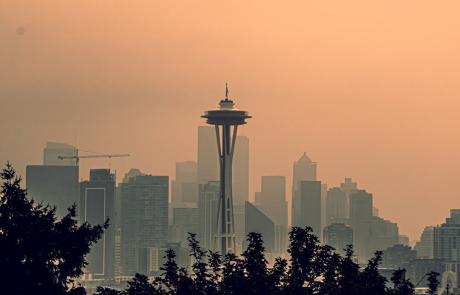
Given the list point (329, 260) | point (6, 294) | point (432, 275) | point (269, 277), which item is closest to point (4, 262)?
point (6, 294)

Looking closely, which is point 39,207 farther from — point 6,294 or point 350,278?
point 350,278

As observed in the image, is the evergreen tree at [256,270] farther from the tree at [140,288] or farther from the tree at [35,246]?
the tree at [35,246]

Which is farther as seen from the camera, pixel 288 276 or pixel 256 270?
pixel 288 276

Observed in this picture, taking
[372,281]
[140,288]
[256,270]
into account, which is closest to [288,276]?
[256,270]

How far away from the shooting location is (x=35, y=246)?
40656mm

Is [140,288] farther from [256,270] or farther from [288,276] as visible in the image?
[288,276]

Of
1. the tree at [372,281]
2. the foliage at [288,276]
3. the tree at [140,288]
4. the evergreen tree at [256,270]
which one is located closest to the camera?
the evergreen tree at [256,270]

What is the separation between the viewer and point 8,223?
41312 mm

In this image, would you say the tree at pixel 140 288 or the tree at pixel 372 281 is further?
the tree at pixel 140 288

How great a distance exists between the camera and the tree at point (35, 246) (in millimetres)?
40125

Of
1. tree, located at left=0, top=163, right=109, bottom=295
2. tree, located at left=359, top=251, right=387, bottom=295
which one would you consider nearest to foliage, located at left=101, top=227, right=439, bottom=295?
tree, located at left=359, top=251, right=387, bottom=295

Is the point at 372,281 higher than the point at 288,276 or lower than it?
lower

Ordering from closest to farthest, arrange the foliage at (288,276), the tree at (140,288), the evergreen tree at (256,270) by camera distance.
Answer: the evergreen tree at (256,270) → the foliage at (288,276) → the tree at (140,288)

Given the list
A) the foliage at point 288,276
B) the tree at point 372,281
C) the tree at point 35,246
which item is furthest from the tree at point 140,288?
the tree at point 372,281
